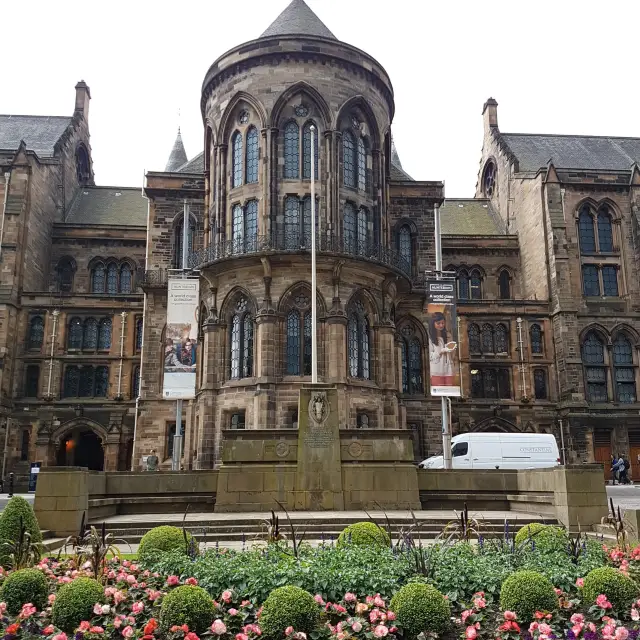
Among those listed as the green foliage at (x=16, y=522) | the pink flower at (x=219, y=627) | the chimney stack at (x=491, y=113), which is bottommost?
the pink flower at (x=219, y=627)

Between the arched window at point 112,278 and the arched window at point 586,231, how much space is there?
3203 centimetres

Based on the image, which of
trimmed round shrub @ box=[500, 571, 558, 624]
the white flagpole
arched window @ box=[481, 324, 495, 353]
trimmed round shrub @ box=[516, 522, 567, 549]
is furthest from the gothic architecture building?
trimmed round shrub @ box=[500, 571, 558, 624]

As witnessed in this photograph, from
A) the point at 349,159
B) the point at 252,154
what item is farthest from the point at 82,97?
the point at 349,159

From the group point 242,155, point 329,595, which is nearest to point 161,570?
point 329,595

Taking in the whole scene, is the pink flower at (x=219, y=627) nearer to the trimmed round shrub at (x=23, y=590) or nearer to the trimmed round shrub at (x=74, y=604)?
the trimmed round shrub at (x=74, y=604)

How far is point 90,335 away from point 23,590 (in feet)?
130

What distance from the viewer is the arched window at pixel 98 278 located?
166ft

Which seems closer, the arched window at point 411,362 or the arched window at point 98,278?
the arched window at point 411,362

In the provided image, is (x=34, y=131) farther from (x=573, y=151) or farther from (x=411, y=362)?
(x=573, y=151)

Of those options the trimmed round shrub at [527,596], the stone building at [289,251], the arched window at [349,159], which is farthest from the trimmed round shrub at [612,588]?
the arched window at [349,159]

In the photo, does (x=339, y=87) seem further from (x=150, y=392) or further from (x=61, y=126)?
(x=61, y=126)

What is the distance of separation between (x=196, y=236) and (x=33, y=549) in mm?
30851

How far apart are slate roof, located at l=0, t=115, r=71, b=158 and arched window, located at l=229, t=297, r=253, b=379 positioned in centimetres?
2695

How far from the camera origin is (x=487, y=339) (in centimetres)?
4781
